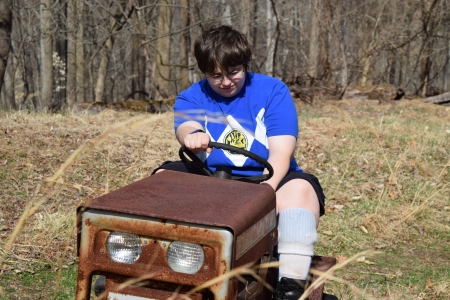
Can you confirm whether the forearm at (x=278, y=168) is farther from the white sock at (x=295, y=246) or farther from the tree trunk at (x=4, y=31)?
the tree trunk at (x=4, y=31)

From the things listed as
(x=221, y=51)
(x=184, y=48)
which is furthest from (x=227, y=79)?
(x=184, y=48)

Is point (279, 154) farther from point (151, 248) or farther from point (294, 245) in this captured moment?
point (151, 248)

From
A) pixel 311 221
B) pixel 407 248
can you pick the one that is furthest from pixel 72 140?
pixel 311 221

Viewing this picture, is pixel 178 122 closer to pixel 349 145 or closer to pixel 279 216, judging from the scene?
pixel 279 216

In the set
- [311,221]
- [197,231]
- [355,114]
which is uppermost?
[197,231]

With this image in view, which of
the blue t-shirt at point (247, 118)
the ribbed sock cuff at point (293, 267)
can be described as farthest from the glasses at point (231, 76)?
the ribbed sock cuff at point (293, 267)

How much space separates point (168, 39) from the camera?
1589 cm

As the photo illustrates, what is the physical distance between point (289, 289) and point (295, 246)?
18cm

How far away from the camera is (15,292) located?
3.65m

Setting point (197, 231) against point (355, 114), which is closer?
point (197, 231)

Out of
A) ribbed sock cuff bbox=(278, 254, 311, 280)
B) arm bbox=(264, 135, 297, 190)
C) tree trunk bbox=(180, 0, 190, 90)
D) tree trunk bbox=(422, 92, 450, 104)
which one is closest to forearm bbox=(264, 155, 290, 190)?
arm bbox=(264, 135, 297, 190)

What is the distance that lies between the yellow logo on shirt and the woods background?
6.52 m

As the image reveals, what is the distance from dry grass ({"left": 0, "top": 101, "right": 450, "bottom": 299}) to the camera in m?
4.17

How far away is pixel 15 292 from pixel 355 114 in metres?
7.89
